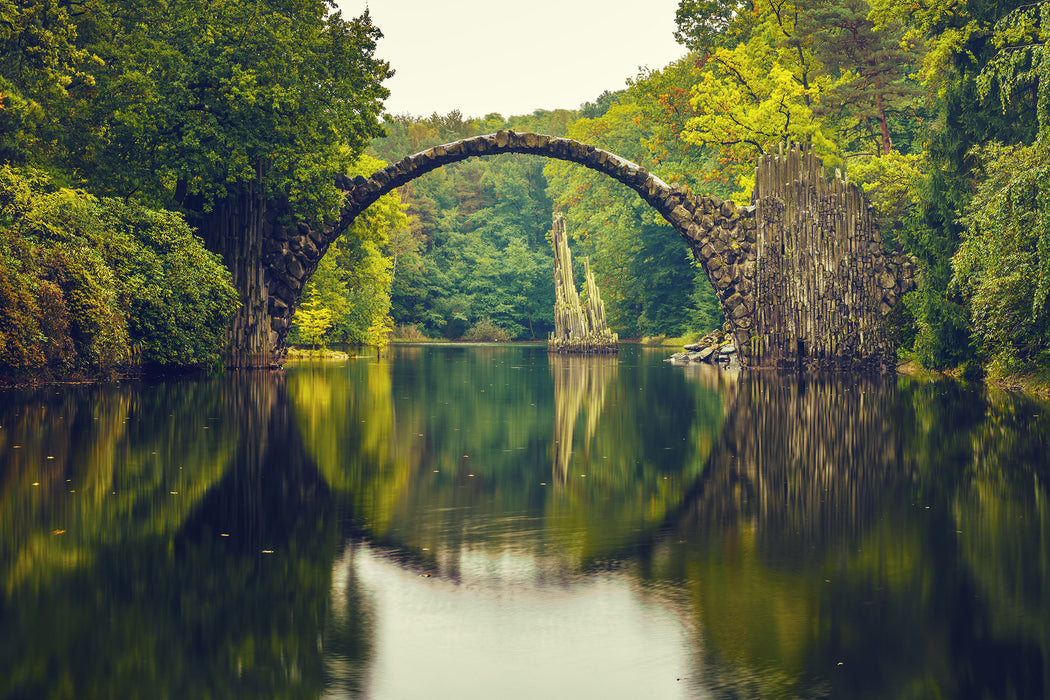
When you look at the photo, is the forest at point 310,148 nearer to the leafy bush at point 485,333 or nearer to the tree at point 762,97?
the tree at point 762,97

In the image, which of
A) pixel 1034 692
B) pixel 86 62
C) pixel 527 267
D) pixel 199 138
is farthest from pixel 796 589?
pixel 527 267

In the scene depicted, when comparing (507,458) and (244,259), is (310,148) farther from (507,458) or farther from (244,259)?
(507,458)

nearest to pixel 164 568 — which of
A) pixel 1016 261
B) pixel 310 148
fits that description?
pixel 1016 261

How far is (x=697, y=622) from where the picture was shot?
5289mm

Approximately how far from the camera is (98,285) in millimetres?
20844

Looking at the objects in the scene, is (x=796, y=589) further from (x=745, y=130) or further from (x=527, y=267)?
(x=527, y=267)

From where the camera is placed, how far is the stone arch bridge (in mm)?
29578

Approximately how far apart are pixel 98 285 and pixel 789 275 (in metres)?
17.9

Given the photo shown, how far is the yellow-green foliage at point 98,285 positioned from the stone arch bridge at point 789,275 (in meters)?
3.37

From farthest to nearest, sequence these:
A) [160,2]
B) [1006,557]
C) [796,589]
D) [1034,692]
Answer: [160,2], [1006,557], [796,589], [1034,692]

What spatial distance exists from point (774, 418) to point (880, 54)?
29.6 metres

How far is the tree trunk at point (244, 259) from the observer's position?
93.8 ft

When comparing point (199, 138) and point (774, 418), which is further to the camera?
point (199, 138)

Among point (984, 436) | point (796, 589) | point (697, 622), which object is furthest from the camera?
point (984, 436)
